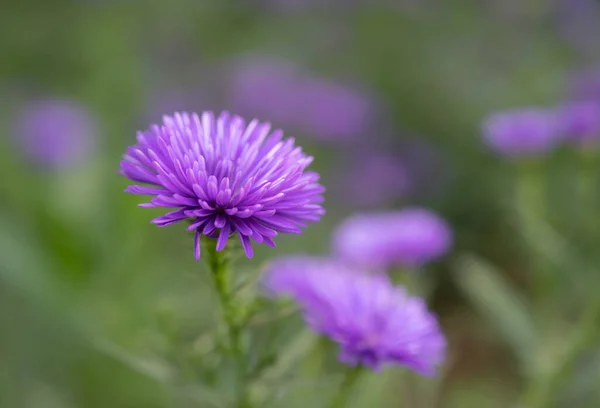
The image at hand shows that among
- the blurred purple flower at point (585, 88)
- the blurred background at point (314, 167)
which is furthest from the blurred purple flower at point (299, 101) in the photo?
the blurred purple flower at point (585, 88)

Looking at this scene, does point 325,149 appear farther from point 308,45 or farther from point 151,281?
point 151,281

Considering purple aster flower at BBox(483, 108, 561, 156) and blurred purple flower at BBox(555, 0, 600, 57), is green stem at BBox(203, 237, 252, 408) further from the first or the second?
blurred purple flower at BBox(555, 0, 600, 57)

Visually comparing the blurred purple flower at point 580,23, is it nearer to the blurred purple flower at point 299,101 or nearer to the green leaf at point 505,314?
the blurred purple flower at point 299,101

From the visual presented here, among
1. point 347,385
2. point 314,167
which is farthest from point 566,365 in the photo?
point 314,167

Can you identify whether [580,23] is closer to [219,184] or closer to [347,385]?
[347,385]

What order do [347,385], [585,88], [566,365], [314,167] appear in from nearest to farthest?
[347,385] < [566,365] < [585,88] < [314,167]

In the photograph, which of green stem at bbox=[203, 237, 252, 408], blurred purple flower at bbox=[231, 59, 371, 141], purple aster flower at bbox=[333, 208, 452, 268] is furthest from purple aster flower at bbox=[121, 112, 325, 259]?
blurred purple flower at bbox=[231, 59, 371, 141]
